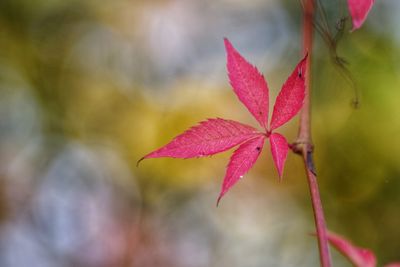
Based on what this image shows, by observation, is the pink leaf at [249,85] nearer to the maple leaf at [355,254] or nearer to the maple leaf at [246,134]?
the maple leaf at [246,134]

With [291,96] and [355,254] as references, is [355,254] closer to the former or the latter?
[355,254]

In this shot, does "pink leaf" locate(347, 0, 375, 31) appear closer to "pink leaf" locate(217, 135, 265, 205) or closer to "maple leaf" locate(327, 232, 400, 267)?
"pink leaf" locate(217, 135, 265, 205)

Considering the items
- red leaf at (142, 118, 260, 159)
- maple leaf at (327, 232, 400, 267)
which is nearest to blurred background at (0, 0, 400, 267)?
maple leaf at (327, 232, 400, 267)

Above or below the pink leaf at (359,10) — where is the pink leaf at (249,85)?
above

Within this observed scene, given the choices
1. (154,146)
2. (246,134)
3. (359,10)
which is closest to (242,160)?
(246,134)

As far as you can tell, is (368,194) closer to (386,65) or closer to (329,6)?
(386,65)

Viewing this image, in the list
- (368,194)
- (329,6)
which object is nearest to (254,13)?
(368,194)

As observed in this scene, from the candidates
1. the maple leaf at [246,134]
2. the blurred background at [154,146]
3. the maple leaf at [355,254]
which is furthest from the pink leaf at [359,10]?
the blurred background at [154,146]
